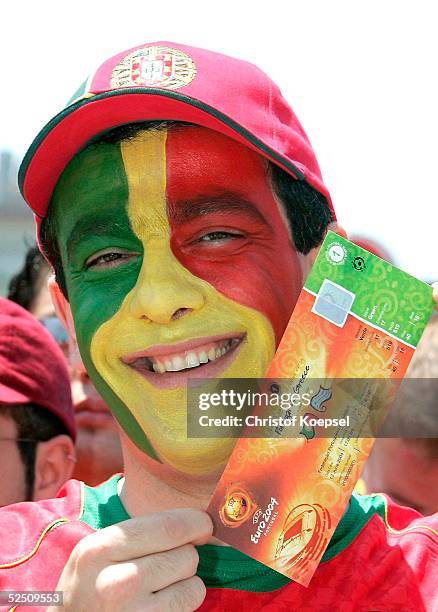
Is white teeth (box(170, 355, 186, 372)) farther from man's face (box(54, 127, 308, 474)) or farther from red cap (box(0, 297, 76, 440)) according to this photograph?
red cap (box(0, 297, 76, 440))

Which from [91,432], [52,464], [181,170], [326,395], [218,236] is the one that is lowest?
[91,432]

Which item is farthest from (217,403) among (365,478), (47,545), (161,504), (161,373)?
(365,478)

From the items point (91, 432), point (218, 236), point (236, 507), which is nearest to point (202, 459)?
point (236, 507)

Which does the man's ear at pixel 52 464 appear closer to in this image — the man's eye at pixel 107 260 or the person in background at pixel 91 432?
the person in background at pixel 91 432

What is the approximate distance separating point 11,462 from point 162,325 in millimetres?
1369

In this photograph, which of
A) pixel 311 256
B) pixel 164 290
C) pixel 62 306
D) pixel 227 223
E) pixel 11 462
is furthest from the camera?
pixel 11 462

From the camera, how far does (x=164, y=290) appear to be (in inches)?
75.1

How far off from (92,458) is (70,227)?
1.95 m

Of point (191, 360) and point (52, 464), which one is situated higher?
point (191, 360)

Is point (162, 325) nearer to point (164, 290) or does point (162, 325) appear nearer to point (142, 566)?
point (164, 290)

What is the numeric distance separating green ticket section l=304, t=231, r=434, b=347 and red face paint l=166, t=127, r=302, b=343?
238 mm

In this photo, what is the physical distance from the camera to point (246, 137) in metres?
1.99

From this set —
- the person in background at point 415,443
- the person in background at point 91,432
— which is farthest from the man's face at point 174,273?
the person in background at point 91,432

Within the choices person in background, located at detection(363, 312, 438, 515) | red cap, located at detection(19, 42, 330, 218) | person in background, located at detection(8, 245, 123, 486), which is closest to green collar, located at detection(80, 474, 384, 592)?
red cap, located at detection(19, 42, 330, 218)
